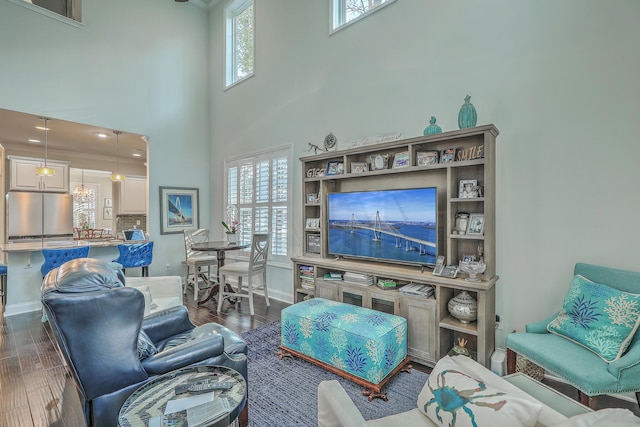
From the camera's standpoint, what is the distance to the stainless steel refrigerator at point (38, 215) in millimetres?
5949

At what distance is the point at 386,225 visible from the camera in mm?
3268

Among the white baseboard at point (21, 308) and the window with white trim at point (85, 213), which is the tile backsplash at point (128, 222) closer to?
the window with white trim at point (85, 213)

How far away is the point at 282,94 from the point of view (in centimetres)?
484

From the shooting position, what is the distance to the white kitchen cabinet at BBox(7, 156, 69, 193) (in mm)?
6016

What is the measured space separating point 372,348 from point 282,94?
4.08m

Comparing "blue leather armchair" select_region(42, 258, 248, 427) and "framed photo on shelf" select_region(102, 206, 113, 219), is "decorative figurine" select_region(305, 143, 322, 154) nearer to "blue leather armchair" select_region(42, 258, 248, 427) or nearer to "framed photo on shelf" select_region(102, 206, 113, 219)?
"blue leather armchair" select_region(42, 258, 248, 427)

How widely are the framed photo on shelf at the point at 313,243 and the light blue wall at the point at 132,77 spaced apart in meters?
3.25

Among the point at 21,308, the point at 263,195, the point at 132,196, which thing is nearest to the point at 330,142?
the point at 263,195

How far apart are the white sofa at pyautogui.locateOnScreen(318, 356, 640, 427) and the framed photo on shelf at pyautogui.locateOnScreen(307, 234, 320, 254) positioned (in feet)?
8.72

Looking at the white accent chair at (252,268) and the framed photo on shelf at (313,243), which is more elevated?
the framed photo on shelf at (313,243)

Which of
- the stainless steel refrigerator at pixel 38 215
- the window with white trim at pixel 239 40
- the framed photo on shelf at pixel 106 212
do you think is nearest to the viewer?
the window with white trim at pixel 239 40

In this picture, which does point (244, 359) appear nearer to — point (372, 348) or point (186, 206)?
point (372, 348)

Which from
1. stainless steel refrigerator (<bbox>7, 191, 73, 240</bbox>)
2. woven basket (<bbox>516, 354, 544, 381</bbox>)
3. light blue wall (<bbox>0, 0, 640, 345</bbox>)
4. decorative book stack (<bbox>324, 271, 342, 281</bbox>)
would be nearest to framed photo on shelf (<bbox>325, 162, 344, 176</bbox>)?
light blue wall (<bbox>0, 0, 640, 345</bbox>)

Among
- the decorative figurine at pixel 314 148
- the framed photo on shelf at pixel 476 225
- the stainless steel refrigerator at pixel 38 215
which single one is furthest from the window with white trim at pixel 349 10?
the stainless steel refrigerator at pixel 38 215
